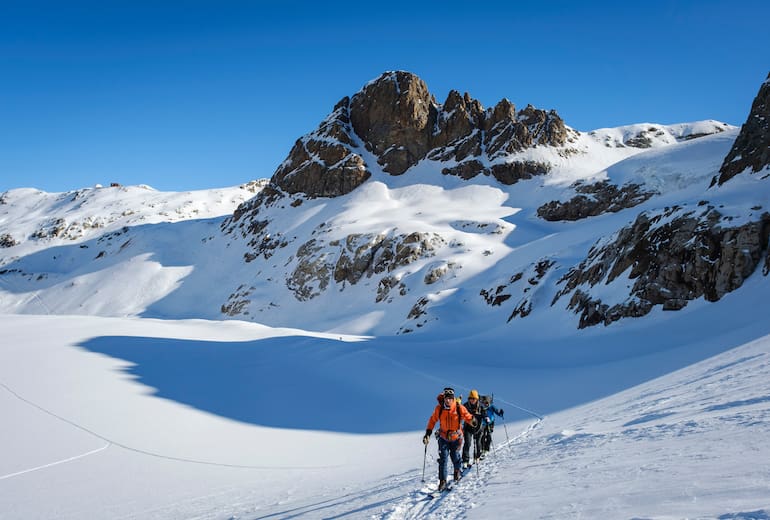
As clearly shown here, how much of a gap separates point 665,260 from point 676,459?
19.4m

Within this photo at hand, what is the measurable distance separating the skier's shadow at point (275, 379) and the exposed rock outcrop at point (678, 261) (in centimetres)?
1127

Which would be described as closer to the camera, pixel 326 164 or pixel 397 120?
pixel 326 164

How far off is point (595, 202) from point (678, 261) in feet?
151

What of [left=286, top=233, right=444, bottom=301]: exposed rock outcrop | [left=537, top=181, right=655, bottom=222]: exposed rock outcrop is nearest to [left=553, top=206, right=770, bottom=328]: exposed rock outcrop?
[left=286, top=233, right=444, bottom=301]: exposed rock outcrop

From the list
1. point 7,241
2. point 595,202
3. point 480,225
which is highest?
point 7,241

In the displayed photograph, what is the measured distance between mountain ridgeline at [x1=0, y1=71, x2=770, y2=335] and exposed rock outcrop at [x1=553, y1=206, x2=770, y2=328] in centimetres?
7

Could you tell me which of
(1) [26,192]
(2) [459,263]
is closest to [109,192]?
(1) [26,192]

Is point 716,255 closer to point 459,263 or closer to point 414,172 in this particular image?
point 459,263

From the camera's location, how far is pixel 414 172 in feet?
294

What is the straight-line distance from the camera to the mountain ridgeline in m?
24.0

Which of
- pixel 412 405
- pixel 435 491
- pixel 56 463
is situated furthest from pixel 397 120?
pixel 435 491

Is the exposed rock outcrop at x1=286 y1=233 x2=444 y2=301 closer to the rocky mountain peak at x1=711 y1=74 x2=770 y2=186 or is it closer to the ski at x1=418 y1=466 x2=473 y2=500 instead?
the rocky mountain peak at x1=711 y1=74 x2=770 y2=186

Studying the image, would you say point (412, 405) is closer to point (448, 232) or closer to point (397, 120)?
point (448, 232)

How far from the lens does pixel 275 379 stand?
19.6m
